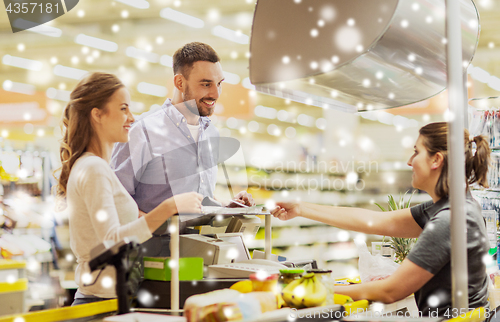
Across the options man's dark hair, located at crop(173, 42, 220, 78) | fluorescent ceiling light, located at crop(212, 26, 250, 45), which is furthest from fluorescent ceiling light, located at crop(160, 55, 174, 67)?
man's dark hair, located at crop(173, 42, 220, 78)

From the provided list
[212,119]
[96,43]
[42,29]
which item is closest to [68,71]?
[42,29]

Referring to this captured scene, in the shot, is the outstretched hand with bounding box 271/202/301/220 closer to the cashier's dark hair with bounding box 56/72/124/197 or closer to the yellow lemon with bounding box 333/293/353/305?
the yellow lemon with bounding box 333/293/353/305

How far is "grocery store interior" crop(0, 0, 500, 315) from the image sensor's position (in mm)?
3961

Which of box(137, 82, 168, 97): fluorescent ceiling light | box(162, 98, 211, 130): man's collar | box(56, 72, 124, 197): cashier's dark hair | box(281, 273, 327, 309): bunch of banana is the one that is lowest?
box(281, 273, 327, 309): bunch of banana

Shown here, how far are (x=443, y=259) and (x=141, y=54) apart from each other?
6.29 m

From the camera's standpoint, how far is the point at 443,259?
146 centimetres

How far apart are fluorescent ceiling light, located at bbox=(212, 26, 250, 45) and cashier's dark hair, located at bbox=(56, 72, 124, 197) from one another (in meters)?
5.25

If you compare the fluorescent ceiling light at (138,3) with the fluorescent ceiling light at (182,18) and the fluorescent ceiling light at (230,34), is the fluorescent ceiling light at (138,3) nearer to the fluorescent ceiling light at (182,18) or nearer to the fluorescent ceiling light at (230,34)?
the fluorescent ceiling light at (182,18)

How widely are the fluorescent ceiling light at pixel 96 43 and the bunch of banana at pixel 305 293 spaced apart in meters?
6.09

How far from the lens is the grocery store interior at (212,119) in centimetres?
396

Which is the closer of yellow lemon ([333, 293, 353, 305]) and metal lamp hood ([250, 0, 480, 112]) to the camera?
metal lamp hood ([250, 0, 480, 112])

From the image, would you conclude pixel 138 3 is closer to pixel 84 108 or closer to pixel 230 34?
pixel 230 34

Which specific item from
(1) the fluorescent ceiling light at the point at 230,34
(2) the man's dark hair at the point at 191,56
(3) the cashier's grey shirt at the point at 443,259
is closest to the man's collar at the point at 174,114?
(2) the man's dark hair at the point at 191,56

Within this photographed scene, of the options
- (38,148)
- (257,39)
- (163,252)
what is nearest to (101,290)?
(163,252)
